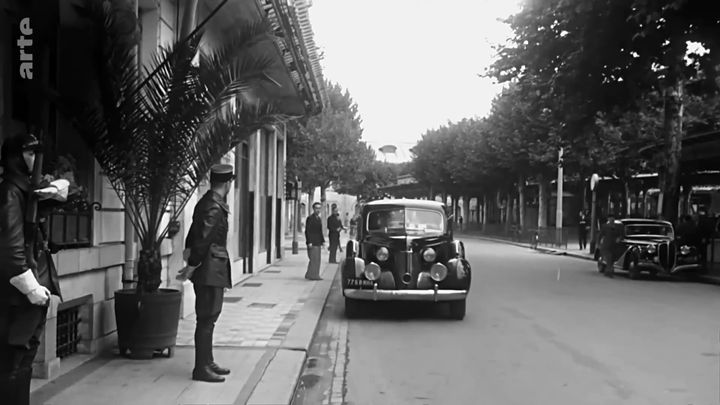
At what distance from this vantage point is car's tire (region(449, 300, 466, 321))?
38.0ft

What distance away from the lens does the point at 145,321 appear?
289 inches

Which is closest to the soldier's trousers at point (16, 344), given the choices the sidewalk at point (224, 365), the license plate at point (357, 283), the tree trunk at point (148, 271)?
the sidewalk at point (224, 365)

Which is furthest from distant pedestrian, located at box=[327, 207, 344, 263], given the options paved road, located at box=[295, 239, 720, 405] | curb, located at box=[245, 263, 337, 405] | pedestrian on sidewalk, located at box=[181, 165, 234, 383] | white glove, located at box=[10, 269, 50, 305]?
white glove, located at box=[10, 269, 50, 305]

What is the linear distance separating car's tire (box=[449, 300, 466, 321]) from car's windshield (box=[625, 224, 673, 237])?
10988 millimetres

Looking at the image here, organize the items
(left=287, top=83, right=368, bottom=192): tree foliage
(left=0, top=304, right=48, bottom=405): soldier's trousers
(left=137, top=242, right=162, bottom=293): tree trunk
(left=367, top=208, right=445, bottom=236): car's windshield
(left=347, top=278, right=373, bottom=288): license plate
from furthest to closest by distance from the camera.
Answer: (left=287, top=83, right=368, bottom=192): tree foliage
(left=367, top=208, right=445, bottom=236): car's windshield
(left=347, top=278, right=373, bottom=288): license plate
(left=137, top=242, right=162, bottom=293): tree trunk
(left=0, top=304, right=48, bottom=405): soldier's trousers

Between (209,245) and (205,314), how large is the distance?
625mm


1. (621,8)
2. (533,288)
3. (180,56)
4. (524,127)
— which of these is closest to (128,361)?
(180,56)

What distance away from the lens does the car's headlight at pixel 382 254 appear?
452 inches

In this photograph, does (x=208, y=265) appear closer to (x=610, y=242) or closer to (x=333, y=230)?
(x=333, y=230)

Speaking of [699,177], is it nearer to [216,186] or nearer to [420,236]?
[420,236]

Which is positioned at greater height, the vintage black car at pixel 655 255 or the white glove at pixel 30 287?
the white glove at pixel 30 287

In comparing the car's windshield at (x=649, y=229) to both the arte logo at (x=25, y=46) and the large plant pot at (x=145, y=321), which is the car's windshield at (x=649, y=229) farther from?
the arte logo at (x=25, y=46)

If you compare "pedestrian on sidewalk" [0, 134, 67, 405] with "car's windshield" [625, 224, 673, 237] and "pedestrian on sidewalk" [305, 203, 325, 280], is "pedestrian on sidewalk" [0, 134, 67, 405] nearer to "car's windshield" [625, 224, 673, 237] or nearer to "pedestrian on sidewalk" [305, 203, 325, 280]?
"pedestrian on sidewalk" [305, 203, 325, 280]

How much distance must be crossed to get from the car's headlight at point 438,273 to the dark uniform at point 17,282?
735 cm
